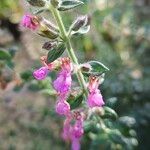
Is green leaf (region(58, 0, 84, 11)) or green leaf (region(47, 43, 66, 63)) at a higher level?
green leaf (region(58, 0, 84, 11))

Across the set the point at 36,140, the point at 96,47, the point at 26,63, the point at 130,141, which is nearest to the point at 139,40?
the point at 96,47

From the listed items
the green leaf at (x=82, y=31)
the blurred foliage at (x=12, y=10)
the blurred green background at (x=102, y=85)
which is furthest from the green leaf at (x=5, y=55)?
the blurred foliage at (x=12, y=10)

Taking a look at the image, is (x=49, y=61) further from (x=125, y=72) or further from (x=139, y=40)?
(x=139, y=40)

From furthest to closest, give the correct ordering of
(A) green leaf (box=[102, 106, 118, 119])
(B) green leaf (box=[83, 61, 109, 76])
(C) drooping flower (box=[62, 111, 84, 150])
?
(A) green leaf (box=[102, 106, 118, 119]) → (C) drooping flower (box=[62, 111, 84, 150]) → (B) green leaf (box=[83, 61, 109, 76])

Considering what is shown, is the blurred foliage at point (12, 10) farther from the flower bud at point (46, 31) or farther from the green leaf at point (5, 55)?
the flower bud at point (46, 31)

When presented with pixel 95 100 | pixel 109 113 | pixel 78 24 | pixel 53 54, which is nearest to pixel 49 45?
pixel 53 54

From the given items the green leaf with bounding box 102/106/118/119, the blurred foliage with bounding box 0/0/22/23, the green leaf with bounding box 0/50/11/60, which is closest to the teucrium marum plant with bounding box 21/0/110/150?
the green leaf with bounding box 102/106/118/119

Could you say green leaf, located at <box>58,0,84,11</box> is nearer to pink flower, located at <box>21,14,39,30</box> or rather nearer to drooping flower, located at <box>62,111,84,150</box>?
pink flower, located at <box>21,14,39,30</box>
